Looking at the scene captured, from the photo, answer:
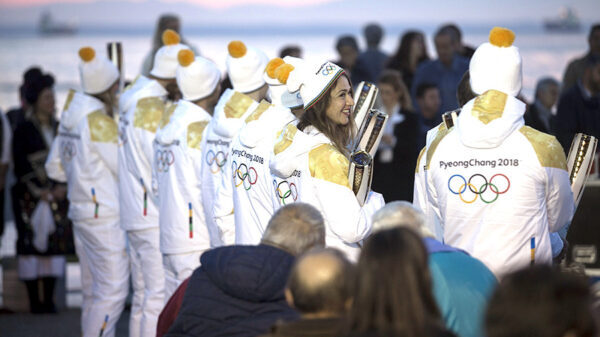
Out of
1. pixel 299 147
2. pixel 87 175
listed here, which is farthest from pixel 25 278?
pixel 299 147

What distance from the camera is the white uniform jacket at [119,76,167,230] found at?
246 inches

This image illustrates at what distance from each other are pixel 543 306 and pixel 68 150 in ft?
15.9

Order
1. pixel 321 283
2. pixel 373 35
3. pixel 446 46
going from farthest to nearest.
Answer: pixel 373 35 → pixel 446 46 → pixel 321 283

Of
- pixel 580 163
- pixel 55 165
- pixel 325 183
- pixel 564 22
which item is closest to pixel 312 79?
pixel 325 183

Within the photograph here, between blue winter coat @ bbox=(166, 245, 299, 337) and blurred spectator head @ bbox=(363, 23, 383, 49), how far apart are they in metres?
6.97

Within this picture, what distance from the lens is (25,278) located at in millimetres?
8109

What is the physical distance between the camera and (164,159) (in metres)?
5.91

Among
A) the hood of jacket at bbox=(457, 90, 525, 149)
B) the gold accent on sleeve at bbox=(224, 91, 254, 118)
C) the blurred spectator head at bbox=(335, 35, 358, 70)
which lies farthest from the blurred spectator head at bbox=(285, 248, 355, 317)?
the blurred spectator head at bbox=(335, 35, 358, 70)

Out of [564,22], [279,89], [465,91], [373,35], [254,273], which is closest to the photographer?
[254,273]

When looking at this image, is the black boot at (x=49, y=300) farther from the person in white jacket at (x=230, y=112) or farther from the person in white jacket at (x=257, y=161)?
the person in white jacket at (x=257, y=161)

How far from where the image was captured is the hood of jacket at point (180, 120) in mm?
5844

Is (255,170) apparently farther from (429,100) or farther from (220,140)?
(429,100)

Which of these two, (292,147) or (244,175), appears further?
(244,175)

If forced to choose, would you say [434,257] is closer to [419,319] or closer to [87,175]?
[419,319]
